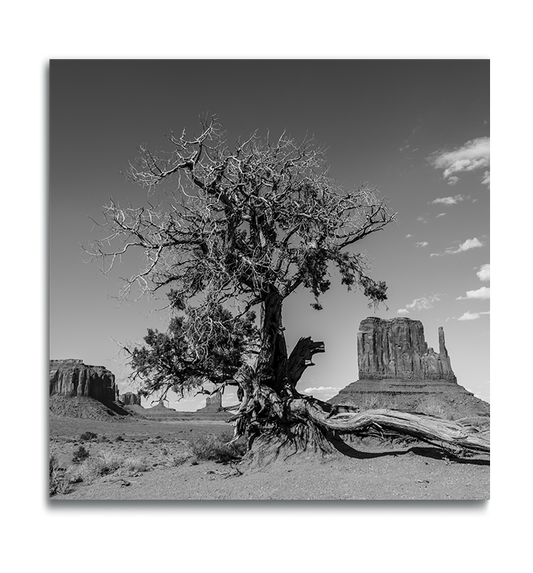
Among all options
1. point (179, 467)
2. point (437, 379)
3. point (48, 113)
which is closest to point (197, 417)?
point (437, 379)

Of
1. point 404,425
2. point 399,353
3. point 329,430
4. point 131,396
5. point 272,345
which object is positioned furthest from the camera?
point 399,353

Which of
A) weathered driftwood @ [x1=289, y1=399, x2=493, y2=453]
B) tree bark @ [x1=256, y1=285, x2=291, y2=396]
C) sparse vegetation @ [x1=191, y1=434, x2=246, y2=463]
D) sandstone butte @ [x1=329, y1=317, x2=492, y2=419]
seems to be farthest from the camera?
sandstone butte @ [x1=329, y1=317, x2=492, y2=419]

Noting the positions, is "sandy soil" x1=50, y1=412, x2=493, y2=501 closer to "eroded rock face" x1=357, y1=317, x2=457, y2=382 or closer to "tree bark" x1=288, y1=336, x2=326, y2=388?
"tree bark" x1=288, y1=336, x2=326, y2=388

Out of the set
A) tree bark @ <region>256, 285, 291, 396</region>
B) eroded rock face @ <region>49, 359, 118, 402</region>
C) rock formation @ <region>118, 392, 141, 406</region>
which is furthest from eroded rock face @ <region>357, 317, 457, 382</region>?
tree bark @ <region>256, 285, 291, 396</region>

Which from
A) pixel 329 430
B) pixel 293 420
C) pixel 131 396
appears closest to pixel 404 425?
pixel 329 430

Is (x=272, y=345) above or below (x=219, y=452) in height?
above

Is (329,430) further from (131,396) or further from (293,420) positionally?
(131,396)
